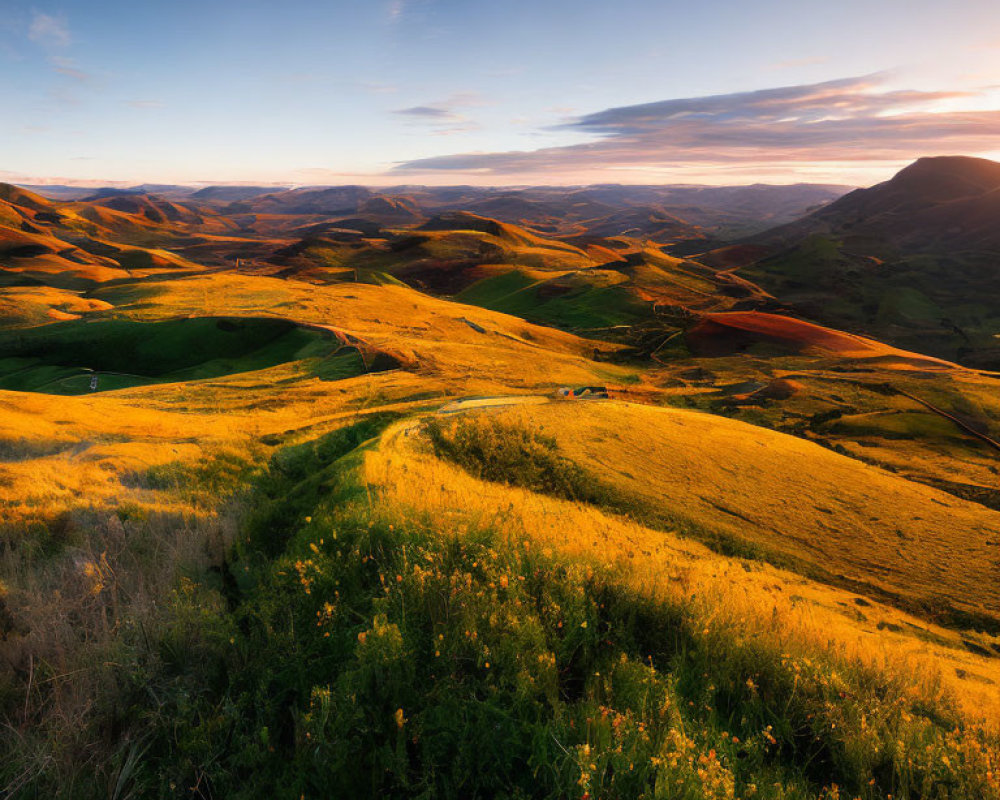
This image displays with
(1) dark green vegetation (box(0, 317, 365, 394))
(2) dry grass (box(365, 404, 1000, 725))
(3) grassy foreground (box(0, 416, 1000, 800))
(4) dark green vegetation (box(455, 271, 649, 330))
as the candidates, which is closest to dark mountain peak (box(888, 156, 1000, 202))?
(4) dark green vegetation (box(455, 271, 649, 330))

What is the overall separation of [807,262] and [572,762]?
14667 cm

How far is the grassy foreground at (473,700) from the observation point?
3.56m

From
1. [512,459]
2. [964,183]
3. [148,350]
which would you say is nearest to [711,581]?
[512,459]

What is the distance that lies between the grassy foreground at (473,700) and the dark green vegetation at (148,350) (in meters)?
32.1

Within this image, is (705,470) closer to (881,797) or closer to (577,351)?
(881,797)

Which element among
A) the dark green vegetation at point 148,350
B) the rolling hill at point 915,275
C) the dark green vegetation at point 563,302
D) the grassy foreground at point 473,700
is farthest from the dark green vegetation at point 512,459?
the rolling hill at point 915,275

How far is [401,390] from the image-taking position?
24062mm

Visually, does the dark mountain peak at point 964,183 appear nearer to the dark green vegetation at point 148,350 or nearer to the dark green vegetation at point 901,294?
the dark green vegetation at point 901,294

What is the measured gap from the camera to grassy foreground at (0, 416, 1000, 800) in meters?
3.56

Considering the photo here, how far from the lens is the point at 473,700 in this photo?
3889 millimetres

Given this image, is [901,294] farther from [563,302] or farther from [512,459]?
[512,459]

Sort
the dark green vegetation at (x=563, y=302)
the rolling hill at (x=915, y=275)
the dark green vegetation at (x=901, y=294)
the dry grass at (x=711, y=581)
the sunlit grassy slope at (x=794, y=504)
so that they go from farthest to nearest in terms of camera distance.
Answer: the rolling hill at (x=915, y=275) → the dark green vegetation at (x=901, y=294) → the dark green vegetation at (x=563, y=302) → the sunlit grassy slope at (x=794, y=504) → the dry grass at (x=711, y=581)

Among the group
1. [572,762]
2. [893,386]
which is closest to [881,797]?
[572,762]

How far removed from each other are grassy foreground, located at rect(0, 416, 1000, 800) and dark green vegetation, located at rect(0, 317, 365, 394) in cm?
3213
